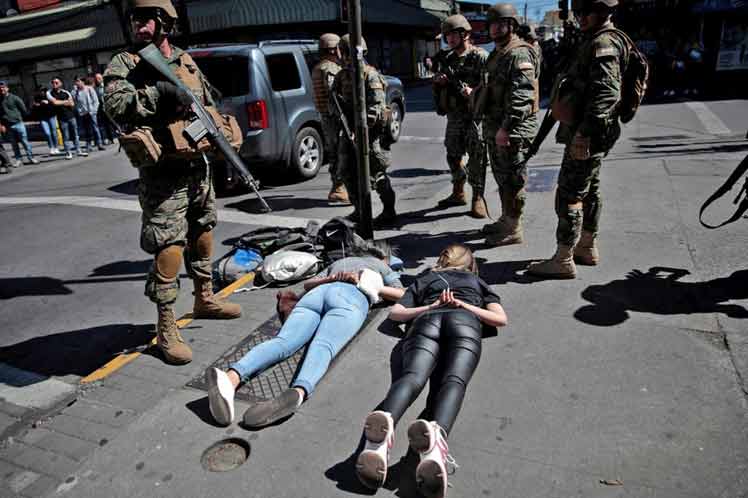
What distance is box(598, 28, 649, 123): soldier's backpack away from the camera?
12.9 feet

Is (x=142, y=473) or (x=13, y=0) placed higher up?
(x=13, y=0)

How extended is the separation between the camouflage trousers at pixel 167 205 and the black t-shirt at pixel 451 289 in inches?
61.7

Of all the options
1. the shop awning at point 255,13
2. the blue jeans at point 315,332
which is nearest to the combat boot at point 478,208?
the blue jeans at point 315,332

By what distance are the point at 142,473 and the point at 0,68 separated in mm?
36451

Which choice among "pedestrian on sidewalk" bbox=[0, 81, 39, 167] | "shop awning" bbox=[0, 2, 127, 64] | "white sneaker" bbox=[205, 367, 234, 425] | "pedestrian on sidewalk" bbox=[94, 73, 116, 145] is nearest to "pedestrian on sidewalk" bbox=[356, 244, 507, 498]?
"white sneaker" bbox=[205, 367, 234, 425]

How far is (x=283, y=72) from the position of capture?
8.47m

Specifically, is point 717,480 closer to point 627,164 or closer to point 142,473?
point 142,473

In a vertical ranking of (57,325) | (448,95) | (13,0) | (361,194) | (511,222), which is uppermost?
(13,0)

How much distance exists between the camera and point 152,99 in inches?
125

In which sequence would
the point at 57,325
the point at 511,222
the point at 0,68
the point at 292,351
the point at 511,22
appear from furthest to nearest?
the point at 0,68 < the point at 511,222 < the point at 511,22 < the point at 57,325 < the point at 292,351

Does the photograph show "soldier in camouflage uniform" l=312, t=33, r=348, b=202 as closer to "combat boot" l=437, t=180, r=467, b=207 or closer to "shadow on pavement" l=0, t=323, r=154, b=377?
"combat boot" l=437, t=180, r=467, b=207

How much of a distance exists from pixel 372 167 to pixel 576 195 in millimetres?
2506

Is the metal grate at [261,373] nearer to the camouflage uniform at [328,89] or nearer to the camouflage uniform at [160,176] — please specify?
the camouflage uniform at [160,176]

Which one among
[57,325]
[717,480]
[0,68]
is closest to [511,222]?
[717,480]
